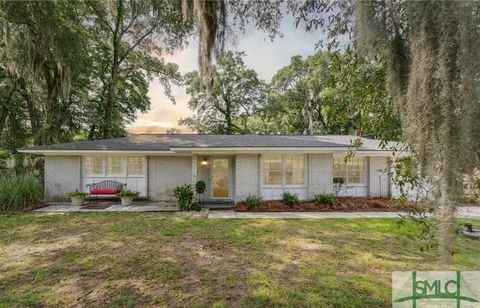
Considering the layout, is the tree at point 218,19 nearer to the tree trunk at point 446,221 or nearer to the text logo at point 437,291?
the tree trunk at point 446,221

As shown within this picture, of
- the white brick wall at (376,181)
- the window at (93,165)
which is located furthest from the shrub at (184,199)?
the white brick wall at (376,181)

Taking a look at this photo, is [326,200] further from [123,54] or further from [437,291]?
[123,54]

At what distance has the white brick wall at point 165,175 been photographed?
12.4 metres

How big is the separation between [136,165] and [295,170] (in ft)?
25.0

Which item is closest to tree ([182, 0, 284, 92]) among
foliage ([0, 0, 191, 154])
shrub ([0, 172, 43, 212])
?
foliage ([0, 0, 191, 154])

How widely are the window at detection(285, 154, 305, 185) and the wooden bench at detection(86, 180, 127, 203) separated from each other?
7.69 m

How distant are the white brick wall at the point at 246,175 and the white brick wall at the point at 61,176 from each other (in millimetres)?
7638

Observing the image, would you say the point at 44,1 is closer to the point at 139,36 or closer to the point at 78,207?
the point at 78,207

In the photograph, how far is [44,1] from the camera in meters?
8.28

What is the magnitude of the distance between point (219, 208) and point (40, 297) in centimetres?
720

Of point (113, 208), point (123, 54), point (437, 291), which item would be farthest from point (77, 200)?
point (437, 291)

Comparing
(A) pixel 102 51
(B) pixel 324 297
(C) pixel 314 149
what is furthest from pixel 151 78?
(B) pixel 324 297

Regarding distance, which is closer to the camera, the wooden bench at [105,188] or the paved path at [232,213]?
the paved path at [232,213]

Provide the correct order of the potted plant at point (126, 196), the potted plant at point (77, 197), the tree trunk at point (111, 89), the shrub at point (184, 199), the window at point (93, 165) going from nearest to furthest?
1. the shrub at point (184, 199)
2. the potted plant at point (77, 197)
3. the potted plant at point (126, 196)
4. the window at point (93, 165)
5. the tree trunk at point (111, 89)
